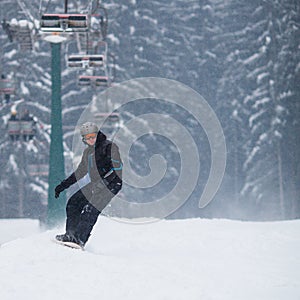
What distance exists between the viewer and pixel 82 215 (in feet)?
21.6

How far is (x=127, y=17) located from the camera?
3472 cm

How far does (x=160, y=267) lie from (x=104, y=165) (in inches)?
62.5

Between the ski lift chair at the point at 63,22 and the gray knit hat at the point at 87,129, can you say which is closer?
the gray knit hat at the point at 87,129

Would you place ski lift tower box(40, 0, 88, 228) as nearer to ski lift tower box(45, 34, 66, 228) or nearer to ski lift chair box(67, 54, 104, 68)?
ski lift tower box(45, 34, 66, 228)

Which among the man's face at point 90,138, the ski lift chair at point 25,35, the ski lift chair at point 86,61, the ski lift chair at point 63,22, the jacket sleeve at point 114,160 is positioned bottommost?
the jacket sleeve at point 114,160

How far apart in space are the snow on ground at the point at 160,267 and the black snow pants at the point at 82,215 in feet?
0.90

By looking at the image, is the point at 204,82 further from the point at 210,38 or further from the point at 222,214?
the point at 222,214

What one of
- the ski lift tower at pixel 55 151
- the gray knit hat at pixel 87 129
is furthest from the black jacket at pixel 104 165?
the ski lift tower at pixel 55 151

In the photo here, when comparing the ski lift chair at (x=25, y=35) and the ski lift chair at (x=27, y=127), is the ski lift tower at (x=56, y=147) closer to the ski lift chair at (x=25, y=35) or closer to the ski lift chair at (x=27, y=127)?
the ski lift chair at (x=25, y=35)

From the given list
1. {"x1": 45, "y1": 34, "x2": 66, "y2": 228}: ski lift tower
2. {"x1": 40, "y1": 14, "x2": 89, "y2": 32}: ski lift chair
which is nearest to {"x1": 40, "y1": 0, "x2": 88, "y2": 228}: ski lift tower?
{"x1": 45, "y1": 34, "x2": 66, "y2": 228}: ski lift tower

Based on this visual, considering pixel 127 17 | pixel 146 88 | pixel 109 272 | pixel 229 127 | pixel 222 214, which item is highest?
pixel 127 17

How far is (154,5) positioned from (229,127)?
9.84 m

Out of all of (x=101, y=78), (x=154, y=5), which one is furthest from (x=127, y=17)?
(x=101, y=78)

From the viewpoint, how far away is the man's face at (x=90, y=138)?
6.76m
